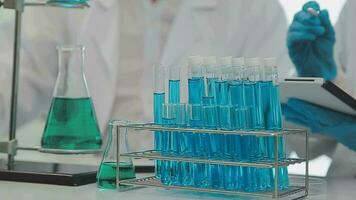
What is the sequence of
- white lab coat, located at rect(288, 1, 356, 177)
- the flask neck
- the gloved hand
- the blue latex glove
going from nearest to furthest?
the flask neck → the gloved hand → white lab coat, located at rect(288, 1, 356, 177) → the blue latex glove

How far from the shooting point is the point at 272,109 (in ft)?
3.90

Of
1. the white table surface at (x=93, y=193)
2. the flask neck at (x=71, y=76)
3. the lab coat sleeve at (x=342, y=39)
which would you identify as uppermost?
the lab coat sleeve at (x=342, y=39)

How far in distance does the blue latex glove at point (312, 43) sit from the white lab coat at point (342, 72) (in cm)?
10

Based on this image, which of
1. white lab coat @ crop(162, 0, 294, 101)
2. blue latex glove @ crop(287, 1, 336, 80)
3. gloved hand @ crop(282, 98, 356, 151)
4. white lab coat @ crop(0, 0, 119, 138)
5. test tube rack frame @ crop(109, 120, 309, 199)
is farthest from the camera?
white lab coat @ crop(162, 0, 294, 101)

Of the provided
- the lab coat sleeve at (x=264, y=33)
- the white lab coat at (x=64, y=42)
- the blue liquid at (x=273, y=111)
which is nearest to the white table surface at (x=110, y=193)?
the blue liquid at (x=273, y=111)

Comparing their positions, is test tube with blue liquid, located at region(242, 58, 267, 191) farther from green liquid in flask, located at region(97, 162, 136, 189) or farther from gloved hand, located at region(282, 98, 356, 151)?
gloved hand, located at region(282, 98, 356, 151)

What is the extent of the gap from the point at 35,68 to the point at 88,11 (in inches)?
11.1

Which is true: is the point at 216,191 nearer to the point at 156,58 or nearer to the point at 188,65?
the point at 188,65

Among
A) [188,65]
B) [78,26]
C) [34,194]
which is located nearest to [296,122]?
[188,65]

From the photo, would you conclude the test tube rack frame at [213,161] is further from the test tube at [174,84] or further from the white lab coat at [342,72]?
the white lab coat at [342,72]

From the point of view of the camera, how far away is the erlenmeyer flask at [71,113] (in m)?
1.44

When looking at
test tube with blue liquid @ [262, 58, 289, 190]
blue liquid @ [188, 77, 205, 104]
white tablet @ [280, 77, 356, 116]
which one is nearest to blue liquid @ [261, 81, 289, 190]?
test tube with blue liquid @ [262, 58, 289, 190]

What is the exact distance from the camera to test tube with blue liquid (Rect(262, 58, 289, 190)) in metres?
1.18

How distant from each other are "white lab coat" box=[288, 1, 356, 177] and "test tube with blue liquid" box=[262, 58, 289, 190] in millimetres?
695
